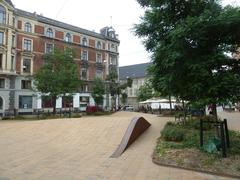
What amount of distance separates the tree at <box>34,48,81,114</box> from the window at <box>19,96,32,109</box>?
12550 mm

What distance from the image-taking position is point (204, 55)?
870 cm

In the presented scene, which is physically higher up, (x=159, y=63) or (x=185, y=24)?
(x=185, y=24)

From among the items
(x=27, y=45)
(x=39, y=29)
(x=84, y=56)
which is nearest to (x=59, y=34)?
(x=39, y=29)

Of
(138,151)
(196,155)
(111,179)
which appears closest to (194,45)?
(196,155)

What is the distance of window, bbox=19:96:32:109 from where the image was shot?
40.5 m

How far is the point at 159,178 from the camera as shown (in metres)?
6.54

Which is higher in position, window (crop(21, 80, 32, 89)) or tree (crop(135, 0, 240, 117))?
window (crop(21, 80, 32, 89))

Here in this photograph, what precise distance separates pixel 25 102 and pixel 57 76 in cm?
1529

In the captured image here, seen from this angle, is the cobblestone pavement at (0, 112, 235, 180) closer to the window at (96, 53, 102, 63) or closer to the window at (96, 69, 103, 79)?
→ the window at (96, 69, 103, 79)

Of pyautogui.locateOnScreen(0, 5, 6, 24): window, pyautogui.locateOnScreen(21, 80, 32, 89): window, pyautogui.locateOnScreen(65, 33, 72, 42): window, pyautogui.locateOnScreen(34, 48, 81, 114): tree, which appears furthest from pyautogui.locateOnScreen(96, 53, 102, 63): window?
pyautogui.locateOnScreen(34, 48, 81, 114): tree

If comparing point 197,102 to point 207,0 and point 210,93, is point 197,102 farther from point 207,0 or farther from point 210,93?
point 207,0

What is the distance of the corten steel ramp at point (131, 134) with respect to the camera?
373 inches

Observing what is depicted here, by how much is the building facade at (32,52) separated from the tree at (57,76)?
2556 millimetres

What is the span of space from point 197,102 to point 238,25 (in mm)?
2599
